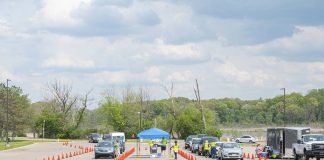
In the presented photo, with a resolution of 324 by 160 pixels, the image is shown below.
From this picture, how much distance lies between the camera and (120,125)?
115062 mm

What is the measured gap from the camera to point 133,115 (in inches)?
4606

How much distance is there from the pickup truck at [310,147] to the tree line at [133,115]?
4013 cm

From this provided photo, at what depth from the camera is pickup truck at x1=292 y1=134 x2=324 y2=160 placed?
36938 millimetres

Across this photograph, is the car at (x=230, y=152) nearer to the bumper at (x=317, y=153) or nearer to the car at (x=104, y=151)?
the bumper at (x=317, y=153)

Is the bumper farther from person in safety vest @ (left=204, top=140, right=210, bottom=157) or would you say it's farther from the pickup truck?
person in safety vest @ (left=204, top=140, right=210, bottom=157)

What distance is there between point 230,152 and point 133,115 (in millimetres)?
77113

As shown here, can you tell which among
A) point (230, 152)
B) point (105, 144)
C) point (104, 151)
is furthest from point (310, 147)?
point (105, 144)

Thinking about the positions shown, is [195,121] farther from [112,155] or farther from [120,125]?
[112,155]

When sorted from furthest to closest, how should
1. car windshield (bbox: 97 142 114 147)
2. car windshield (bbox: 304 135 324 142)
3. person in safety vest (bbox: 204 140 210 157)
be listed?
1. person in safety vest (bbox: 204 140 210 157)
2. car windshield (bbox: 97 142 114 147)
3. car windshield (bbox: 304 135 324 142)

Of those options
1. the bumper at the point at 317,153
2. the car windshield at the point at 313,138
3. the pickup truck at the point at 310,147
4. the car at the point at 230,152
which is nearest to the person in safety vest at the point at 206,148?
the car at the point at 230,152

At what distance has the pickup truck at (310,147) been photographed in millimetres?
36938

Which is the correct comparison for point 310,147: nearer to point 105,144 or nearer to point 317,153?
point 317,153

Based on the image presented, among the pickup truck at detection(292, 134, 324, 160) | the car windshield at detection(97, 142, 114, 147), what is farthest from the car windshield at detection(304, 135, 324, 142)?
the car windshield at detection(97, 142, 114, 147)

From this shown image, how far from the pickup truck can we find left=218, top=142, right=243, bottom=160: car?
161 inches
